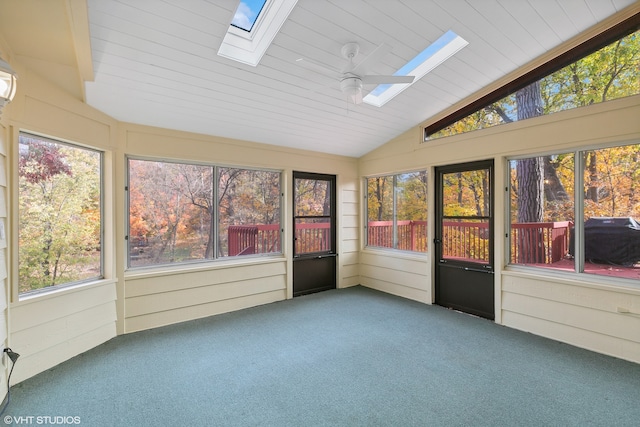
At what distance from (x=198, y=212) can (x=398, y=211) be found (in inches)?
122

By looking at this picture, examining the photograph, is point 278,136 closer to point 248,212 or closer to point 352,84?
point 248,212

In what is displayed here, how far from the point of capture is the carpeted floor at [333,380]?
Result: 199 cm

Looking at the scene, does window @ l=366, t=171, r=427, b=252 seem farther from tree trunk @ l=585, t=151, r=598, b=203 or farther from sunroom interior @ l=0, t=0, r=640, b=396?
tree trunk @ l=585, t=151, r=598, b=203

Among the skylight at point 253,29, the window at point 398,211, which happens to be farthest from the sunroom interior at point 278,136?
the window at point 398,211

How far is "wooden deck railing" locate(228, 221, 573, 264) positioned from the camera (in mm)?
3348

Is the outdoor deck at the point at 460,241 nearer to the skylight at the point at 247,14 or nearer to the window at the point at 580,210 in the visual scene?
the window at the point at 580,210

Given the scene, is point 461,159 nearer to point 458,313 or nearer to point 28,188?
point 458,313

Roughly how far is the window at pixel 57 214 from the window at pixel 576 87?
180 inches

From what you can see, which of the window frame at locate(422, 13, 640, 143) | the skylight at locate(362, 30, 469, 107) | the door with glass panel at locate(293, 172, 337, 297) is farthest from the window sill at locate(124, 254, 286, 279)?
the window frame at locate(422, 13, 640, 143)

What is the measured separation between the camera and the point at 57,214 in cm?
275

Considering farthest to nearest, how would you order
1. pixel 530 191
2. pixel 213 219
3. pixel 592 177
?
pixel 213 219, pixel 530 191, pixel 592 177

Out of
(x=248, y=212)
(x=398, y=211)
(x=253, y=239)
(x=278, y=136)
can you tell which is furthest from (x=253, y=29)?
(x=398, y=211)

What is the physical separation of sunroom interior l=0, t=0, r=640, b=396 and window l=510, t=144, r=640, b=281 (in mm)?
24

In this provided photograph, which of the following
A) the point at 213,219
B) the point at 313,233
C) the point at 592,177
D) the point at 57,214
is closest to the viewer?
the point at 57,214
